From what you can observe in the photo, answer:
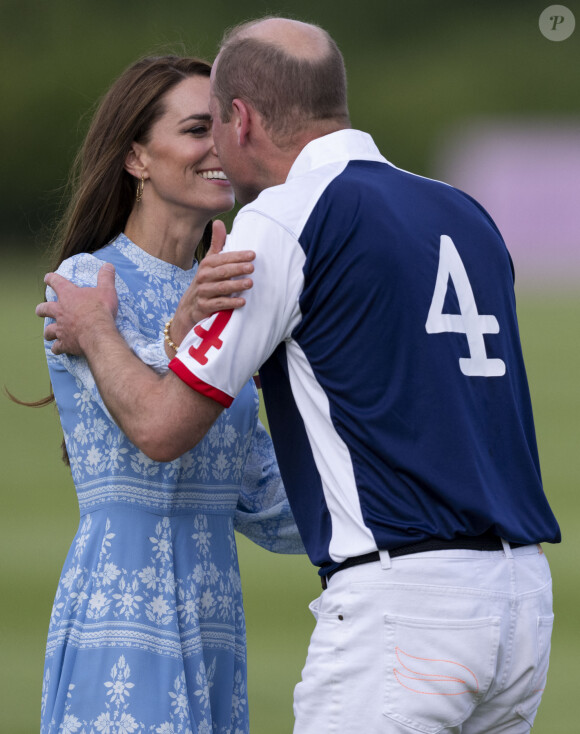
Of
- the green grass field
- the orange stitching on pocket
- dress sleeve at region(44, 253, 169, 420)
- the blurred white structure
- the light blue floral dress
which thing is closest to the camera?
the orange stitching on pocket

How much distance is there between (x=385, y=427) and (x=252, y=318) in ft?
0.80

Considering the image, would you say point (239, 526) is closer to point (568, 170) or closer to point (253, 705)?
point (253, 705)

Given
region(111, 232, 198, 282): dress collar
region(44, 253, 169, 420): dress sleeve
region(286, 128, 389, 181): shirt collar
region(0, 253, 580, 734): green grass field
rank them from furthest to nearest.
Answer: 1. region(0, 253, 580, 734): green grass field
2. region(111, 232, 198, 282): dress collar
3. region(44, 253, 169, 420): dress sleeve
4. region(286, 128, 389, 181): shirt collar

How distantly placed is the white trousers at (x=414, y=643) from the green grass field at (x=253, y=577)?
1.56 meters

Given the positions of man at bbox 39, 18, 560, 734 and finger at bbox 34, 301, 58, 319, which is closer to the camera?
man at bbox 39, 18, 560, 734

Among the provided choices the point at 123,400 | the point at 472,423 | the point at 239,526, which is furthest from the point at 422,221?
the point at 239,526

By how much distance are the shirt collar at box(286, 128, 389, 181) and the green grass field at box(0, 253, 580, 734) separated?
4.35 feet

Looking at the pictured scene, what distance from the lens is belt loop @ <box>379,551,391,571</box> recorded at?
1625mm

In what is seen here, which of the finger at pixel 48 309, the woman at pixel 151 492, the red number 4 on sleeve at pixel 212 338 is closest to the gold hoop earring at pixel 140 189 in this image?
the woman at pixel 151 492

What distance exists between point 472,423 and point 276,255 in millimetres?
372

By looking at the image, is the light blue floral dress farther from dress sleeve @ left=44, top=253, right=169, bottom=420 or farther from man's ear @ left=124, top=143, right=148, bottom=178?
man's ear @ left=124, top=143, right=148, bottom=178

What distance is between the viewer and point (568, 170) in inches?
1096

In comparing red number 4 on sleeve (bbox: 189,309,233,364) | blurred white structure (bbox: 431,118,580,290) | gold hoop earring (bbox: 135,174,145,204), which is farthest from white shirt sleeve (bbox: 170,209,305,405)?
blurred white structure (bbox: 431,118,580,290)

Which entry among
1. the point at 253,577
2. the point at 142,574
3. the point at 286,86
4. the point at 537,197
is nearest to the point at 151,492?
the point at 142,574
